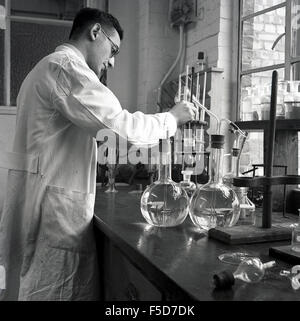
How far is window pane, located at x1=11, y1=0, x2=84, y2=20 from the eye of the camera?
3.54m

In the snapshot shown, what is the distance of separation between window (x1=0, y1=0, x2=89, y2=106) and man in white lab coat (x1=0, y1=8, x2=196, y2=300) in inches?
79.0

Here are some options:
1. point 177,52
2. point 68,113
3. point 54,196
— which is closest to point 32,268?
point 54,196

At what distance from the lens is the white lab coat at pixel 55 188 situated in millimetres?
1479

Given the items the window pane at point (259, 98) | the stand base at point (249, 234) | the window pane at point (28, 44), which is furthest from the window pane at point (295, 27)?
the window pane at point (28, 44)

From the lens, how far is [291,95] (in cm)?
165

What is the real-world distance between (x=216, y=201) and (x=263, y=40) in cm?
165

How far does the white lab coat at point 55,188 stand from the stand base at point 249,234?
18.1 inches

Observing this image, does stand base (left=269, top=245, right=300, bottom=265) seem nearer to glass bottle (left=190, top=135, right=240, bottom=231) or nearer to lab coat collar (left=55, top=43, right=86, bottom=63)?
glass bottle (left=190, top=135, right=240, bottom=231)

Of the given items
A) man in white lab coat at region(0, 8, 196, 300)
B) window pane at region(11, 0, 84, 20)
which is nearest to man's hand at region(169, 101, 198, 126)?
man in white lab coat at region(0, 8, 196, 300)

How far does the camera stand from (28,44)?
140 inches

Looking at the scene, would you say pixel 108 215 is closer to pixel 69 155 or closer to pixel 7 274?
pixel 69 155

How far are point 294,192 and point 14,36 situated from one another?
2756mm

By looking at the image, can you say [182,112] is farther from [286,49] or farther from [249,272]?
[286,49]

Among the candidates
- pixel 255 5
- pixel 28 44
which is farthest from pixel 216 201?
pixel 28 44
